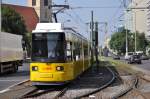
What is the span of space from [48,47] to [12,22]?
79866 mm

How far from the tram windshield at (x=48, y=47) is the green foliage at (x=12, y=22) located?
2967 inches

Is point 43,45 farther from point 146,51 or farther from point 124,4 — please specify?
point 146,51

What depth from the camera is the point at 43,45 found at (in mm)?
25719

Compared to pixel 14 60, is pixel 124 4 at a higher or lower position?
higher

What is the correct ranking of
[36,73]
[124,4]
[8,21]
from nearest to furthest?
1. [36,73]
2. [124,4]
3. [8,21]

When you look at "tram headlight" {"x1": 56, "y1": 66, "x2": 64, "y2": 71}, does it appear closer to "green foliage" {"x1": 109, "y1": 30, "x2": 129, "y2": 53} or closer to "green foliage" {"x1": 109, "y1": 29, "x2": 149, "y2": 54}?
"green foliage" {"x1": 109, "y1": 29, "x2": 149, "y2": 54}

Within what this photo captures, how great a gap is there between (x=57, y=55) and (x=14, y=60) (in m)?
19.0

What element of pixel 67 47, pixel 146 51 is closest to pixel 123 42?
pixel 146 51

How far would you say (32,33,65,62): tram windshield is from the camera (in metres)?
25.4

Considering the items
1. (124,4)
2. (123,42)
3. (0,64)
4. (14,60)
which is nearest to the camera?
(0,64)

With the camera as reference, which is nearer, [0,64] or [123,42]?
[0,64]

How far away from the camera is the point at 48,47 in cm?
2561

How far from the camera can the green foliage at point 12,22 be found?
4016 inches

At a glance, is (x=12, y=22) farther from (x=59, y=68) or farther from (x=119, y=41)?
(x=119, y=41)
